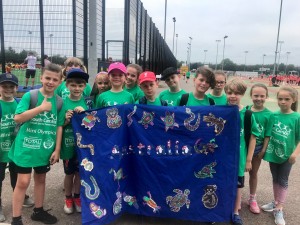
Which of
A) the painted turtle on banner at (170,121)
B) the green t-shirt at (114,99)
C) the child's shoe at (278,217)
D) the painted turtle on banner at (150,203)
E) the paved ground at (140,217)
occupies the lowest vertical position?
the paved ground at (140,217)

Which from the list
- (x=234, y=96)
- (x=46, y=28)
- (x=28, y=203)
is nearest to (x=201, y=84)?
(x=234, y=96)

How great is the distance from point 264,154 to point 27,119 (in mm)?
2845

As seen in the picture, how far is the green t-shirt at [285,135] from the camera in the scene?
359cm

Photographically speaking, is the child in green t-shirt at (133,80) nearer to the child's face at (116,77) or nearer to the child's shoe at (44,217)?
the child's face at (116,77)

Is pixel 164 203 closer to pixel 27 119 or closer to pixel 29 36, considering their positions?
pixel 27 119

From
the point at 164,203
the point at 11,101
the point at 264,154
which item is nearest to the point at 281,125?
the point at 264,154

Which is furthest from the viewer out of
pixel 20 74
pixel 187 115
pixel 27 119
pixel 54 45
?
pixel 20 74

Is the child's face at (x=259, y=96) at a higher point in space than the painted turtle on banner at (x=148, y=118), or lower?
higher

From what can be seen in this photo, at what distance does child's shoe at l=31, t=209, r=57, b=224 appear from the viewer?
11.3 feet

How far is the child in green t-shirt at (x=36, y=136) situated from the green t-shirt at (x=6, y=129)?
8.2 inches

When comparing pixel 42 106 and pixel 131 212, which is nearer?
pixel 42 106

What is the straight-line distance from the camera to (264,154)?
148 inches

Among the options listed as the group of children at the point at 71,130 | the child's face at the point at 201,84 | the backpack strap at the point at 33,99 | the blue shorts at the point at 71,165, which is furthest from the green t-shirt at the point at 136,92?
the backpack strap at the point at 33,99

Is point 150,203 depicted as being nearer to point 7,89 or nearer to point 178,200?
point 178,200
